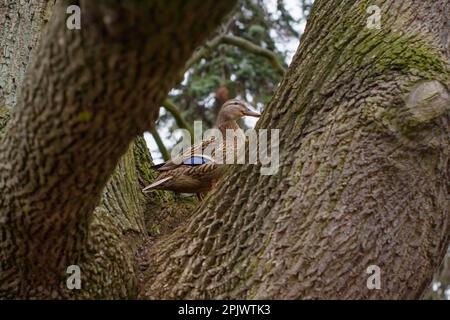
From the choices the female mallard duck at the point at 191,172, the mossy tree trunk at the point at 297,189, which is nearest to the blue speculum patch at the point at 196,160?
the female mallard duck at the point at 191,172

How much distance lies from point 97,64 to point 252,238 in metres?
1.12

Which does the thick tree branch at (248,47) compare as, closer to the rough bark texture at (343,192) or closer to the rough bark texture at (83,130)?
the rough bark texture at (343,192)

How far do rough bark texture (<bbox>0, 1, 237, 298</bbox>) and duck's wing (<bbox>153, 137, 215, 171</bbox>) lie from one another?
51.8 inches

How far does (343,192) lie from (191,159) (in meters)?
1.91

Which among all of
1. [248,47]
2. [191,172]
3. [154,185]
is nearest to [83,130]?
[154,185]

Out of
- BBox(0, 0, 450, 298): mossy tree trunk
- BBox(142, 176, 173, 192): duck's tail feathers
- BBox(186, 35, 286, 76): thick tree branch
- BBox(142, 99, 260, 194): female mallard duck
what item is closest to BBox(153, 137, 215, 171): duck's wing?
BBox(142, 99, 260, 194): female mallard duck

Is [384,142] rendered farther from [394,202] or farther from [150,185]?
[150,185]

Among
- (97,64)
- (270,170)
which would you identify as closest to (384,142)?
(270,170)

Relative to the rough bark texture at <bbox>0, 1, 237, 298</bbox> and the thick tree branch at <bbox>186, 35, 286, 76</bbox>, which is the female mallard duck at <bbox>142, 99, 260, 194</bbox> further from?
the thick tree branch at <bbox>186, 35, 286, 76</bbox>

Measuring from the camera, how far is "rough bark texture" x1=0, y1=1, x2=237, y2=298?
1.65 meters

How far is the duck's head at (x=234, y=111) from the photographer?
5.49 metres

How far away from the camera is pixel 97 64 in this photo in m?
1.73

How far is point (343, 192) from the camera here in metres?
2.48

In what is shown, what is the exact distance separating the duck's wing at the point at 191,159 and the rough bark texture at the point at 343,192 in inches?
49.0
